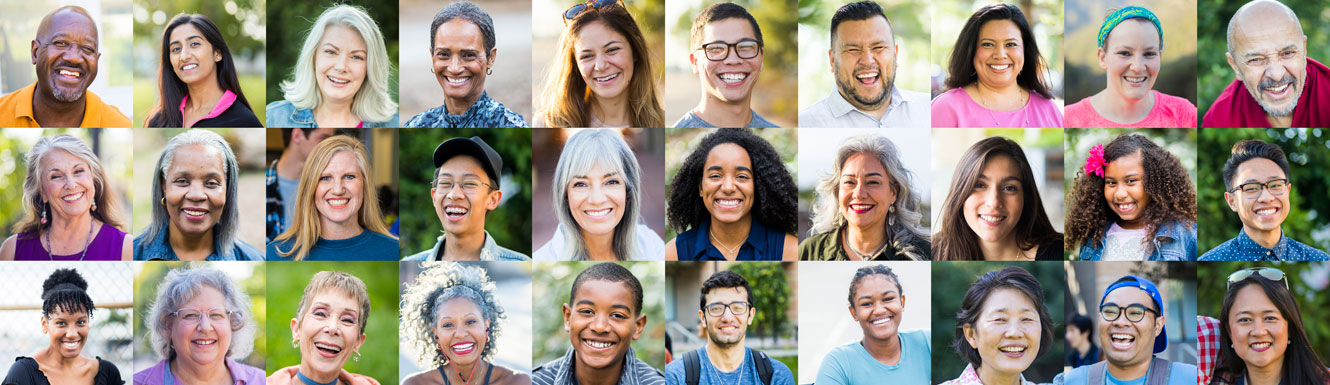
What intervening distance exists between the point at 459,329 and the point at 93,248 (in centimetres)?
219

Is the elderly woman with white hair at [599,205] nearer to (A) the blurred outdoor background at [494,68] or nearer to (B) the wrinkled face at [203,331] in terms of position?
(A) the blurred outdoor background at [494,68]

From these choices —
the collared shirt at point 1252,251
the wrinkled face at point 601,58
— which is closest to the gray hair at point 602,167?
the wrinkled face at point 601,58

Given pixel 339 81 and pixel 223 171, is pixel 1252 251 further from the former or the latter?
pixel 223 171

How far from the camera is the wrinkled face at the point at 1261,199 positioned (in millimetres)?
5414

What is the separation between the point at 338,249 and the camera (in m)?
5.41

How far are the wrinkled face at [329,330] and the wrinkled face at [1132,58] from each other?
4.61 metres

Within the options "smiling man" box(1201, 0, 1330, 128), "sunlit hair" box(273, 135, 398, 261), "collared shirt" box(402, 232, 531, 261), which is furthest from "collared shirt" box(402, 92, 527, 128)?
"smiling man" box(1201, 0, 1330, 128)

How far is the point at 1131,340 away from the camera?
17.8 feet

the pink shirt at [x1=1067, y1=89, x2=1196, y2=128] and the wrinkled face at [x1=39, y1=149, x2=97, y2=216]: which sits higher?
the pink shirt at [x1=1067, y1=89, x2=1196, y2=128]

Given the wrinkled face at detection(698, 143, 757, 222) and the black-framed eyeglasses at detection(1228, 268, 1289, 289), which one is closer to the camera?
the wrinkled face at detection(698, 143, 757, 222)

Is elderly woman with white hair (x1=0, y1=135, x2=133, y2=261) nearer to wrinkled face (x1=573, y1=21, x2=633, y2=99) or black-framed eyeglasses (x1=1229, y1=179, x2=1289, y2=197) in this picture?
wrinkled face (x1=573, y1=21, x2=633, y2=99)

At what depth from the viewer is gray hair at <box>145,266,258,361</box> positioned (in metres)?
5.43

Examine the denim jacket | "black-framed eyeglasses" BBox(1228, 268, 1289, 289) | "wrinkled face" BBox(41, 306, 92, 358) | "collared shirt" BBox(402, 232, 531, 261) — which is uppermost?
the denim jacket

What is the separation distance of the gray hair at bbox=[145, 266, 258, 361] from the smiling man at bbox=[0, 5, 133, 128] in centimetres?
96
